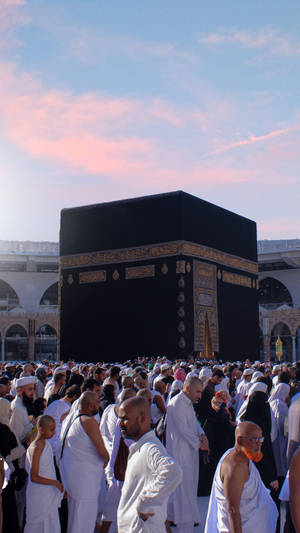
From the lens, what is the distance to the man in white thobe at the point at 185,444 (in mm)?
4648

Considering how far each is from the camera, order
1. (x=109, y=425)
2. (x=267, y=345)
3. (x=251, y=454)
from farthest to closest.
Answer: (x=267, y=345) < (x=109, y=425) < (x=251, y=454)

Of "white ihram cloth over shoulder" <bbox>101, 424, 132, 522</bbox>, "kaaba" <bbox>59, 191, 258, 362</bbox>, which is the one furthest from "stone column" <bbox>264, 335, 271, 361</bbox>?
"white ihram cloth over shoulder" <bbox>101, 424, 132, 522</bbox>

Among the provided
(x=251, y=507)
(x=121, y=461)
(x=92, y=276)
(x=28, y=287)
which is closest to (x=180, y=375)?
(x=121, y=461)

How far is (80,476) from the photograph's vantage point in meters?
3.85

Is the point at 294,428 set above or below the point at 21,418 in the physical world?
above

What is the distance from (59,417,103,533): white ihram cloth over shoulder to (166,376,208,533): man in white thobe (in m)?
0.89

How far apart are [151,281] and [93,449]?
1532 centimetres

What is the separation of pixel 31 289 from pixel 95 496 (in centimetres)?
3384

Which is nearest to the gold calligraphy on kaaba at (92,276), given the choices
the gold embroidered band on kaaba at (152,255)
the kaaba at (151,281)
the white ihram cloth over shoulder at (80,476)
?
the kaaba at (151,281)

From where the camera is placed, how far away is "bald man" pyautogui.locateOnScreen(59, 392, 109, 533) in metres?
3.82

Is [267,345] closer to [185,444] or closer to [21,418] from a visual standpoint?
[185,444]

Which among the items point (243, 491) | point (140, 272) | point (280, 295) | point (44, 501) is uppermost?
point (280, 295)

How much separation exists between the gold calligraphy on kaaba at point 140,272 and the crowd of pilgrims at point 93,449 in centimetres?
1249

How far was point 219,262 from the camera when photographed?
20359 mm
